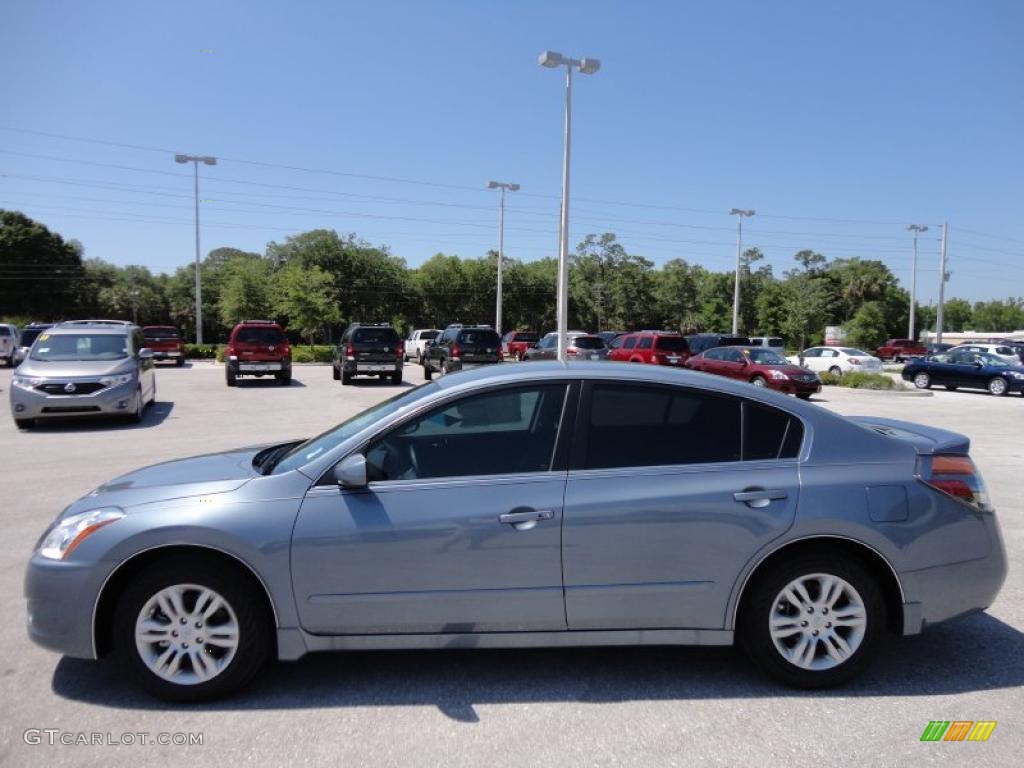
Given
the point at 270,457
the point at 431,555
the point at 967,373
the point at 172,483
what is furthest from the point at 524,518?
the point at 967,373

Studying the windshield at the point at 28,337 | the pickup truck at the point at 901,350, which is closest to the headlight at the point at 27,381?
the windshield at the point at 28,337

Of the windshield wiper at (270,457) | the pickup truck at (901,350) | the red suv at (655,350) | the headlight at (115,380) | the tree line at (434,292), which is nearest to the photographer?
the windshield wiper at (270,457)

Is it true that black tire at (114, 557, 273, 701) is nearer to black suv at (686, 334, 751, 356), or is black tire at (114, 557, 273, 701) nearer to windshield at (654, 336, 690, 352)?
windshield at (654, 336, 690, 352)

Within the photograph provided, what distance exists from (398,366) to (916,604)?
2012 centimetres

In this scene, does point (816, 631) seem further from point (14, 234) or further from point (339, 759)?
point (14, 234)

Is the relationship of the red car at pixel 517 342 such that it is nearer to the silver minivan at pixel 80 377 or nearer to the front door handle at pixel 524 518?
the silver minivan at pixel 80 377

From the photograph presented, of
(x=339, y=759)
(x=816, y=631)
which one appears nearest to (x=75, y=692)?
(x=339, y=759)

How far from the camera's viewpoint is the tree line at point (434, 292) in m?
63.6

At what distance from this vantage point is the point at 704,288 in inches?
3329

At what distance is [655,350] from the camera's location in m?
25.7

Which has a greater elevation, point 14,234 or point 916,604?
point 14,234

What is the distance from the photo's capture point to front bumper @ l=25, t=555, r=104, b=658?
3.44m

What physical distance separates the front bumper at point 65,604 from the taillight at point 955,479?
13.5 feet

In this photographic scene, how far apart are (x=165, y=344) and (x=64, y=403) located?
23721 millimetres
